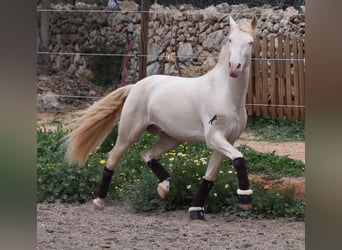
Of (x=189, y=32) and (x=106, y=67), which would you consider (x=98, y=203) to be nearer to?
(x=189, y=32)

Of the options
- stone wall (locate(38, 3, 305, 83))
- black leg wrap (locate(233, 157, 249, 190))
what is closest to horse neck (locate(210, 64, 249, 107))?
black leg wrap (locate(233, 157, 249, 190))

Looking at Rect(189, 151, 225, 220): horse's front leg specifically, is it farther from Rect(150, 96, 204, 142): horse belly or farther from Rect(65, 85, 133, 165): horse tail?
Rect(65, 85, 133, 165): horse tail

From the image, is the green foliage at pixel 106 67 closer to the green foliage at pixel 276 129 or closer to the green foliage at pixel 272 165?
the green foliage at pixel 276 129

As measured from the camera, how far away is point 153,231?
5.19 meters

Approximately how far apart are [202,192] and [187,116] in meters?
0.55

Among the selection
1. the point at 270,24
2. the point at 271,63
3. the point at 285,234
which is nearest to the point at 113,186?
the point at 285,234

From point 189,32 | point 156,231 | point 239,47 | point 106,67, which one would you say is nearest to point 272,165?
point 156,231

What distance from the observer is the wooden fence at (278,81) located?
8.59 meters

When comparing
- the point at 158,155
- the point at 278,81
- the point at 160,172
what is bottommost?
the point at 160,172

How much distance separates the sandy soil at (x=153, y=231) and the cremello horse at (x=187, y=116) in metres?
0.18

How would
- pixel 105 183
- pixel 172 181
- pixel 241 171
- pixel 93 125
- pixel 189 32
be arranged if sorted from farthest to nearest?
pixel 189 32
pixel 172 181
pixel 105 183
pixel 93 125
pixel 241 171

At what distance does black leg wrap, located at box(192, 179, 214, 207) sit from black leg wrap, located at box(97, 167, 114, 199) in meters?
0.70
